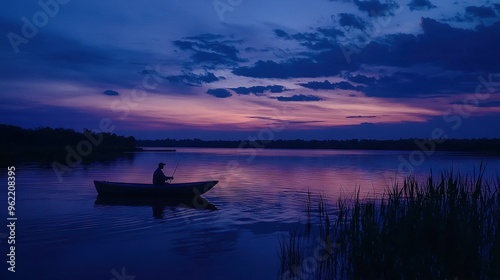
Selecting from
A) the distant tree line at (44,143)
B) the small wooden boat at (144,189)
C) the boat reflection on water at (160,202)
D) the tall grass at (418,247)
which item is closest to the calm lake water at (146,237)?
the boat reflection on water at (160,202)

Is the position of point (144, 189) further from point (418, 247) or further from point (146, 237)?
point (418, 247)

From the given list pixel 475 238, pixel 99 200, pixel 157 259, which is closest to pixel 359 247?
pixel 475 238

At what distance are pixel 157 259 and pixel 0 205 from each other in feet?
30.9

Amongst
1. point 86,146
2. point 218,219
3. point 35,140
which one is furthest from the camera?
point 86,146

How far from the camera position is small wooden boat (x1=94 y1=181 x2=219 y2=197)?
59.7 ft

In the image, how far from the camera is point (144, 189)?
1820 cm

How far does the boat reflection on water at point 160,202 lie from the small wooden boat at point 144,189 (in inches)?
7.7

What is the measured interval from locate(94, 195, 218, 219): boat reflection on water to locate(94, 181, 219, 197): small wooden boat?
20 centimetres

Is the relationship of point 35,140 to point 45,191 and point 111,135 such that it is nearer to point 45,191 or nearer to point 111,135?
point 111,135

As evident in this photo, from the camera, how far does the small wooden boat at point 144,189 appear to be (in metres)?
18.2

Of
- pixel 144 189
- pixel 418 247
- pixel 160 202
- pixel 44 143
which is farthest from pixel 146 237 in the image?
pixel 44 143

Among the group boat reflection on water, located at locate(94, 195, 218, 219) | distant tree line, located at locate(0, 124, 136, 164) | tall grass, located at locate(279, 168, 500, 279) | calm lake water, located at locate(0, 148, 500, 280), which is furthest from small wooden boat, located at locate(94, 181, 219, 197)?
distant tree line, located at locate(0, 124, 136, 164)

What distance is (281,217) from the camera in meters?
14.9

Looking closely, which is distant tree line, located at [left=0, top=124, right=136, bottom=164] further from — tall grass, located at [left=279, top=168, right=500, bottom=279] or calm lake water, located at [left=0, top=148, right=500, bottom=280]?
tall grass, located at [left=279, top=168, right=500, bottom=279]
